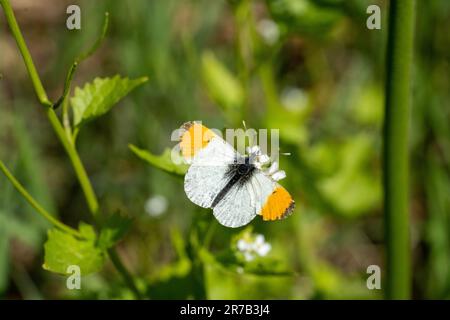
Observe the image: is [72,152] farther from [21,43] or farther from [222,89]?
[222,89]

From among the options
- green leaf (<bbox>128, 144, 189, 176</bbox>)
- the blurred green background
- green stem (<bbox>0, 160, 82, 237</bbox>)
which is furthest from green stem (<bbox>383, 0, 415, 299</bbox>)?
green stem (<bbox>0, 160, 82, 237</bbox>)

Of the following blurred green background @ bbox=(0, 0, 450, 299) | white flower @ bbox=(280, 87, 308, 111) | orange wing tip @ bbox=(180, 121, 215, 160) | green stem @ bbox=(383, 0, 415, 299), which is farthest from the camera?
white flower @ bbox=(280, 87, 308, 111)

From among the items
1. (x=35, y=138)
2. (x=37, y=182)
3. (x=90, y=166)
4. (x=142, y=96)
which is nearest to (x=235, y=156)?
(x=37, y=182)

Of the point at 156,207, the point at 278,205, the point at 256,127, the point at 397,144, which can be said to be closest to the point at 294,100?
the point at 256,127

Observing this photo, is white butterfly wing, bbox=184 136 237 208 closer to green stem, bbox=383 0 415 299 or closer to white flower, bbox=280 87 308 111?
green stem, bbox=383 0 415 299

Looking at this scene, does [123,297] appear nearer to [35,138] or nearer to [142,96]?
[142,96]

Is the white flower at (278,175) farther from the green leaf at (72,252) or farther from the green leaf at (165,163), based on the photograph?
the green leaf at (72,252)
